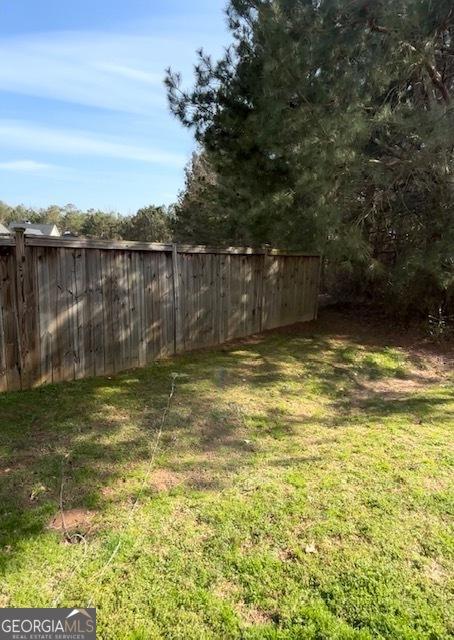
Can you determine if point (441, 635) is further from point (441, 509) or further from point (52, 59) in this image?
point (52, 59)

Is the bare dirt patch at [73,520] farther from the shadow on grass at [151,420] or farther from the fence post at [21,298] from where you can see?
the fence post at [21,298]

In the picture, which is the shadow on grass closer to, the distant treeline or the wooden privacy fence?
the wooden privacy fence

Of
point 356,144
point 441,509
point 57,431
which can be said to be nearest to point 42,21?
point 356,144

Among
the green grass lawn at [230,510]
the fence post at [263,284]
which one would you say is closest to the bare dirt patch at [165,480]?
the green grass lawn at [230,510]

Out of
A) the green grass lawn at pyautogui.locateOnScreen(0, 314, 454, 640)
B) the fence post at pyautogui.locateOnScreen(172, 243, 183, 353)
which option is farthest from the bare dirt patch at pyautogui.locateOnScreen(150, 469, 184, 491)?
the fence post at pyautogui.locateOnScreen(172, 243, 183, 353)

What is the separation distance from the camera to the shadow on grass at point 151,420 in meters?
2.64

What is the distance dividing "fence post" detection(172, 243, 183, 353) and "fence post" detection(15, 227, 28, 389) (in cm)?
202

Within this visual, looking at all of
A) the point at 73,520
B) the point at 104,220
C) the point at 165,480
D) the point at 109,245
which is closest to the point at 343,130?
the point at 109,245

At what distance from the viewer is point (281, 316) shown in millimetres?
7914

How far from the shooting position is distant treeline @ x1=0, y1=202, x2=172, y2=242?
28.7 m

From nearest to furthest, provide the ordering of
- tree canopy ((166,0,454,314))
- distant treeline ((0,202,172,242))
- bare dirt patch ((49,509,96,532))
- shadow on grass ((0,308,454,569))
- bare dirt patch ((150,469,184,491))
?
bare dirt patch ((49,509,96,532)), shadow on grass ((0,308,454,569)), bare dirt patch ((150,469,184,491)), tree canopy ((166,0,454,314)), distant treeline ((0,202,172,242))

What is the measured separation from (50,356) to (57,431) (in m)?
1.13

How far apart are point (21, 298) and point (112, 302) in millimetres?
1050

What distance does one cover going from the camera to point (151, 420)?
3.76 m
